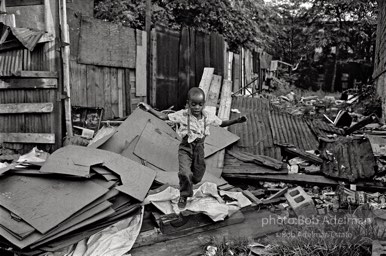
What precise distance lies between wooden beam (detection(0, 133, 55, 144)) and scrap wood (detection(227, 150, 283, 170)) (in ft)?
9.75

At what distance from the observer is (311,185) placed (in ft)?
19.1

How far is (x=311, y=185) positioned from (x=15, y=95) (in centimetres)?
497

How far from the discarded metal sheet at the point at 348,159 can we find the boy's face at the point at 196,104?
2570mm

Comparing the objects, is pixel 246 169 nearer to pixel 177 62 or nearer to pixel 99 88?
pixel 99 88

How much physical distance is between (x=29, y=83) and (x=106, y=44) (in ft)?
5.22

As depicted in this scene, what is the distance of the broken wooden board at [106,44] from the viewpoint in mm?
6691

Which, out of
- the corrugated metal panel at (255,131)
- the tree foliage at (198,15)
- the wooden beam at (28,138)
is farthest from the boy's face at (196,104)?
the tree foliage at (198,15)

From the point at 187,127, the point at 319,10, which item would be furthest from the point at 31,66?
the point at 319,10

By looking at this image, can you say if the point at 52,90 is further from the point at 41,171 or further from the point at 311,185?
the point at 311,185

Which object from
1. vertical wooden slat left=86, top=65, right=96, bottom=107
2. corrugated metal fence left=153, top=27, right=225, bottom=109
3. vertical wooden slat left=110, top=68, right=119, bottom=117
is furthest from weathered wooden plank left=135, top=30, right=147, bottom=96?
vertical wooden slat left=86, top=65, right=96, bottom=107

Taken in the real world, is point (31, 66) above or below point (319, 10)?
below

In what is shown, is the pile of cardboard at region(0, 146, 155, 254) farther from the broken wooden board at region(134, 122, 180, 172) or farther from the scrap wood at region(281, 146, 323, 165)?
the scrap wood at region(281, 146, 323, 165)

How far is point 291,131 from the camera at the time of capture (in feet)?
24.8

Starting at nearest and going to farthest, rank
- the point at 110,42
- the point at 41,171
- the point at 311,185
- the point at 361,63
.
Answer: the point at 41,171 → the point at 311,185 → the point at 110,42 → the point at 361,63
